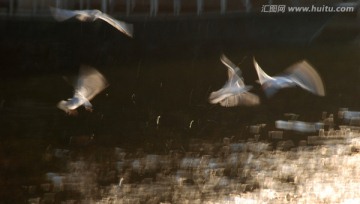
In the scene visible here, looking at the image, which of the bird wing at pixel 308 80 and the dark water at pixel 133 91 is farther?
the bird wing at pixel 308 80

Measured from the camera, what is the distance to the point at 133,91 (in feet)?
31.6

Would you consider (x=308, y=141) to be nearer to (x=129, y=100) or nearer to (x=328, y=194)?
(x=328, y=194)

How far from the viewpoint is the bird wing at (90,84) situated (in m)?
8.27

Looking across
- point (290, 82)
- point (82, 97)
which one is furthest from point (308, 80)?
point (82, 97)

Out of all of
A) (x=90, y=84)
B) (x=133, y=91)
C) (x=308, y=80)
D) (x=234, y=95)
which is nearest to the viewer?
(x=234, y=95)

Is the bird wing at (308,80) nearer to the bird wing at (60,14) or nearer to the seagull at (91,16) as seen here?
the seagull at (91,16)

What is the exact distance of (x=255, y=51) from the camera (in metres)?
12.4

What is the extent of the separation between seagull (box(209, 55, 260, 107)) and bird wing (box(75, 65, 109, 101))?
1.60 metres

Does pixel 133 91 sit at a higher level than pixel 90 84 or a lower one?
lower

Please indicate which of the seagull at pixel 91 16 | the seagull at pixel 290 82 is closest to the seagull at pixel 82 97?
the seagull at pixel 91 16

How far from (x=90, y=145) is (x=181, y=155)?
1028 mm

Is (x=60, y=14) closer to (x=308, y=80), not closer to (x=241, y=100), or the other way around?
(x=241, y=100)

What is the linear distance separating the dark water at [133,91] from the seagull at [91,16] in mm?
235

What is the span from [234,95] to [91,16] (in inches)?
124
